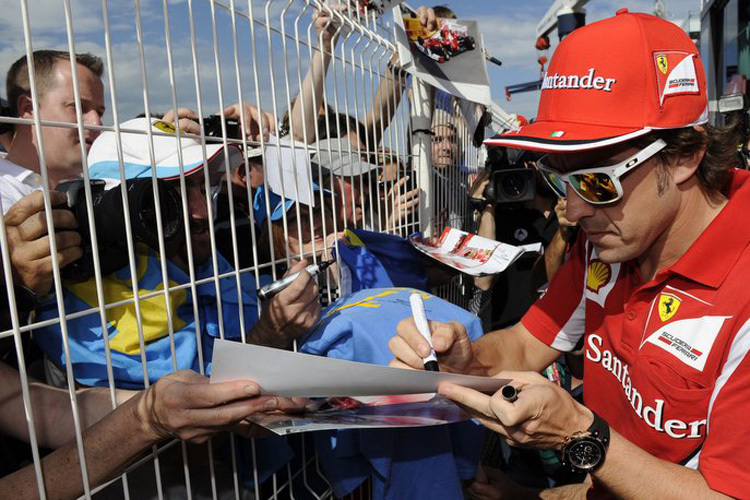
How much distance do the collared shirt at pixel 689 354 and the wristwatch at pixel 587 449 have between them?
191mm

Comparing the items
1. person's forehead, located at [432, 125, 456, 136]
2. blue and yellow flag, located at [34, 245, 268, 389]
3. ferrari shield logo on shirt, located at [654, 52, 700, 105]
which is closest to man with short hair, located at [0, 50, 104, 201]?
blue and yellow flag, located at [34, 245, 268, 389]

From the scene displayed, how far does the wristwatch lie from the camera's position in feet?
3.97

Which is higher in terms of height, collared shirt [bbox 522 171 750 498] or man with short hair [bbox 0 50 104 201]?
man with short hair [bbox 0 50 104 201]

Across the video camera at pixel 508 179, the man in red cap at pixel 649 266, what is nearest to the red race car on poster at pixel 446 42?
the video camera at pixel 508 179

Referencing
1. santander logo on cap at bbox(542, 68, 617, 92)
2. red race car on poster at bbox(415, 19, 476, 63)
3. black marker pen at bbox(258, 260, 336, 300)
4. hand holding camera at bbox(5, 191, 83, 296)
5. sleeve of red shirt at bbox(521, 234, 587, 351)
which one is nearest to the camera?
hand holding camera at bbox(5, 191, 83, 296)

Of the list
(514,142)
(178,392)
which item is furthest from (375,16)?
(178,392)

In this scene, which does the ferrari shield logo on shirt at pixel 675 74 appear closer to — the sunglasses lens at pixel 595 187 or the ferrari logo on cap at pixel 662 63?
the ferrari logo on cap at pixel 662 63

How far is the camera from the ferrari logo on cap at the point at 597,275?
5.45ft

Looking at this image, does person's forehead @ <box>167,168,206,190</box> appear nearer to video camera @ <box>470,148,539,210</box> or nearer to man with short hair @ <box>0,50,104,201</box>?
man with short hair @ <box>0,50,104,201</box>

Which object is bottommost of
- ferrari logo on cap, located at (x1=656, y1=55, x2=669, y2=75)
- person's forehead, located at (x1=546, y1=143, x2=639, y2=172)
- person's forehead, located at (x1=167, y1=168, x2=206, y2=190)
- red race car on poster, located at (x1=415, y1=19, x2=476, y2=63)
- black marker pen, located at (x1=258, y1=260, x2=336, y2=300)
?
black marker pen, located at (x1=258, y1=260, x2=336, y2=300)

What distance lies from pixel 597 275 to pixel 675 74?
0.60 metres

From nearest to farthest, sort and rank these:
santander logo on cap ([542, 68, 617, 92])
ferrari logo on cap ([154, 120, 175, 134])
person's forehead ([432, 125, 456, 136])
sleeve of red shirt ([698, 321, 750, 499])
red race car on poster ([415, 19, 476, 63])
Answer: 1. sleeve of red shirt ([698, 321, 750, 499])
2. ferrari logo on cap ([154, 120, 175, 134])
3. santander logo on cap ([542, 68, 617, 92])
4. red race car on poster ([415, 19, 476, 63])
5. person's forehead ([432, 125, 456, 136])

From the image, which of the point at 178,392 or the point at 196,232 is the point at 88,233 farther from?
the point at 196,232

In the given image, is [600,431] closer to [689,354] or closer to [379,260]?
[689,354]
